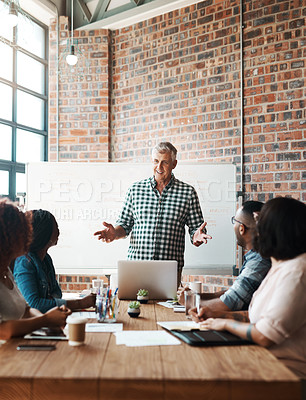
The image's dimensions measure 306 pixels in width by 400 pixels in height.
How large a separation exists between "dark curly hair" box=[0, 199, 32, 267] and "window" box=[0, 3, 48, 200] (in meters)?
3.04

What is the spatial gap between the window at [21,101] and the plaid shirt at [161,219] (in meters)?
1.96

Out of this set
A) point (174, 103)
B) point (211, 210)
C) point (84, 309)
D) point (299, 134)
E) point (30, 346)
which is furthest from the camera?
point (174, 103)

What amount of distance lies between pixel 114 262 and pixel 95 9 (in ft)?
9.38

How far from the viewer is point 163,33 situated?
4.77m

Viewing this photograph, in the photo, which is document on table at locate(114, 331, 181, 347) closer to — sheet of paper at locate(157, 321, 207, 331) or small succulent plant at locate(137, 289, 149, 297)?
sheet of paper at locate(157, 321, 207, 331)

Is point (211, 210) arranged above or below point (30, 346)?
above

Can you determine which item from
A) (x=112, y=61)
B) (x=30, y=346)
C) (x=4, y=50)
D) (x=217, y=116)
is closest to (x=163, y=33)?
(x=112, y=61)

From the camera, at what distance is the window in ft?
15.6

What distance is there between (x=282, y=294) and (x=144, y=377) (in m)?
0.59

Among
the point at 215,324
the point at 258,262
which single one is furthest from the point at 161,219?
the point at 215,324

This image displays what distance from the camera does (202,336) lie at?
1672mm

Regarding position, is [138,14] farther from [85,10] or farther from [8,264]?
[8,264]

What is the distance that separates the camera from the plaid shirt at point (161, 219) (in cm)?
330

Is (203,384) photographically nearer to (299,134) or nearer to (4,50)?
(299,134)
